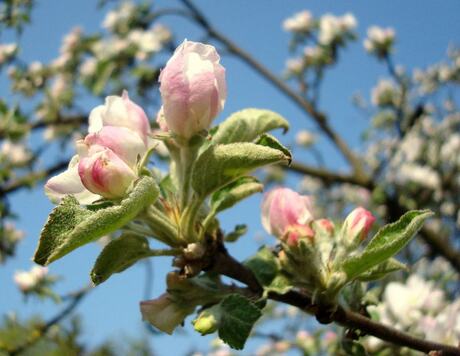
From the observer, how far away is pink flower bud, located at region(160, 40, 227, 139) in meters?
0.71

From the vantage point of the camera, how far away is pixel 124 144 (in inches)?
27.7

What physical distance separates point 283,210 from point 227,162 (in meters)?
0.19

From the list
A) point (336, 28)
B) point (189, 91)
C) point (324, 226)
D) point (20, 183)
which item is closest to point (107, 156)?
point (189, 91)

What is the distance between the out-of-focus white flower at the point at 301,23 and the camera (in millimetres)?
4801

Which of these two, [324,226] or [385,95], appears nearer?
[324,226]

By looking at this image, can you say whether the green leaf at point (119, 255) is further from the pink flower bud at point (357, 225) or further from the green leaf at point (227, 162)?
the pink flower bud at point (357, 225)

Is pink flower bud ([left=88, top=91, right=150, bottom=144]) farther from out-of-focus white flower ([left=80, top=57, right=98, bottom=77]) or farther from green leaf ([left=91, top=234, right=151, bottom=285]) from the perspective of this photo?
out-of-focus white flower ([left=80, top=57, right=98, bottom=77])

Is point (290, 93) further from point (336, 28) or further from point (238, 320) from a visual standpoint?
point (238, 320)

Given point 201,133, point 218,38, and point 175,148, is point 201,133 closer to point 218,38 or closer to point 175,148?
point 175,148

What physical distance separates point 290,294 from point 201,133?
24 centimetres

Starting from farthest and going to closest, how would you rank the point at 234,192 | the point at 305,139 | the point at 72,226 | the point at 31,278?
the point at 305,139 < the point at 31,278 < the point at 234,192 < the point at 72,226

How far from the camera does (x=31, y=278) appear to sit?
8.24 ft

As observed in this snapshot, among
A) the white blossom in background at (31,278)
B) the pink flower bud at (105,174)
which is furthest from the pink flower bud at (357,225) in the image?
the white blossom in background at (31,278)

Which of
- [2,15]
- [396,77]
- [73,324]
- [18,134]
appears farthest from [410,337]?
[396,77]
